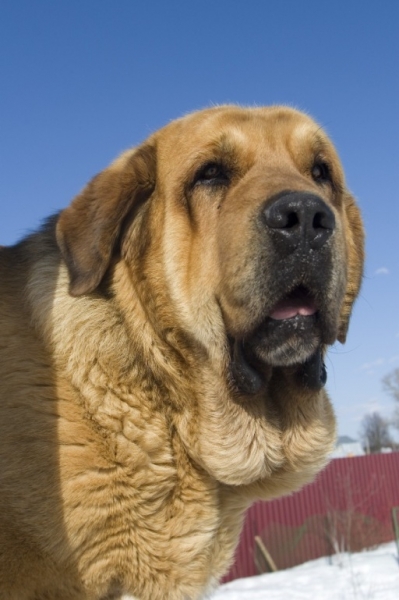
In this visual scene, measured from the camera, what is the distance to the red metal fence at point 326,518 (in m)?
18.9

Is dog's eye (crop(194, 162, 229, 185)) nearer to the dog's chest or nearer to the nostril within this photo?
the nostril

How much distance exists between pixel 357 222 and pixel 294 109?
28.6 inches

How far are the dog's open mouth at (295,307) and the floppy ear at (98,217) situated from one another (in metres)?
0.79

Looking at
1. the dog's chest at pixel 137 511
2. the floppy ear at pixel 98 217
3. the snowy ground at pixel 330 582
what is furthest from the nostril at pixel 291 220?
the snowy ground at pixel 330 582

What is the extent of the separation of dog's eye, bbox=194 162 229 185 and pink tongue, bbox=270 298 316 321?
724 mm

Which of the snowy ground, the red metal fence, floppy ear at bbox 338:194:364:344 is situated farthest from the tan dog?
the red metal fence

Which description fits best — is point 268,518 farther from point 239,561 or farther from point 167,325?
point 167,325

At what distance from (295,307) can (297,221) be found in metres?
0.38

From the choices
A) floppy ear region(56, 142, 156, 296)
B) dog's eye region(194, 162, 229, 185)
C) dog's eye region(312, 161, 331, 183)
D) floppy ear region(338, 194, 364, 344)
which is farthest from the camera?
floppy ear region(338, 194, 364, 344)

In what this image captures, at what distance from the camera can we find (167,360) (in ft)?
9.98

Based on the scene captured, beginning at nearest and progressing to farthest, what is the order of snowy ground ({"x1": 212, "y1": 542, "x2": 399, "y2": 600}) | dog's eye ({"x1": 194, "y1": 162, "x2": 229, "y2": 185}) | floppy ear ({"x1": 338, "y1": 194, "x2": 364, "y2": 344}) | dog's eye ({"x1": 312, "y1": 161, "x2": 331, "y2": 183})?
1. dog's eye ({"x1": 194, "y1": 162, "x2": 229, "y2": 185})
2. dog's eye ({"x1": 312, "y1": 161, "x2": 331, "y2": 183})
3. floppy ear ({"x1": 338, "y1": 194, "x2": 364, "y2": 344})
4. snowy ground ({"x1": 212, "y1": 542, "x2": 399, "y2": 600})

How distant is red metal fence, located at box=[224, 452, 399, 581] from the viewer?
18.9m

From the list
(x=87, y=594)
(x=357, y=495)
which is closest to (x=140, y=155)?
(x=87, y=594)

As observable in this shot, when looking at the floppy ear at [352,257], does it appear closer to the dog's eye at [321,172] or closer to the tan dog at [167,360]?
the dog's eye at [321,172]
